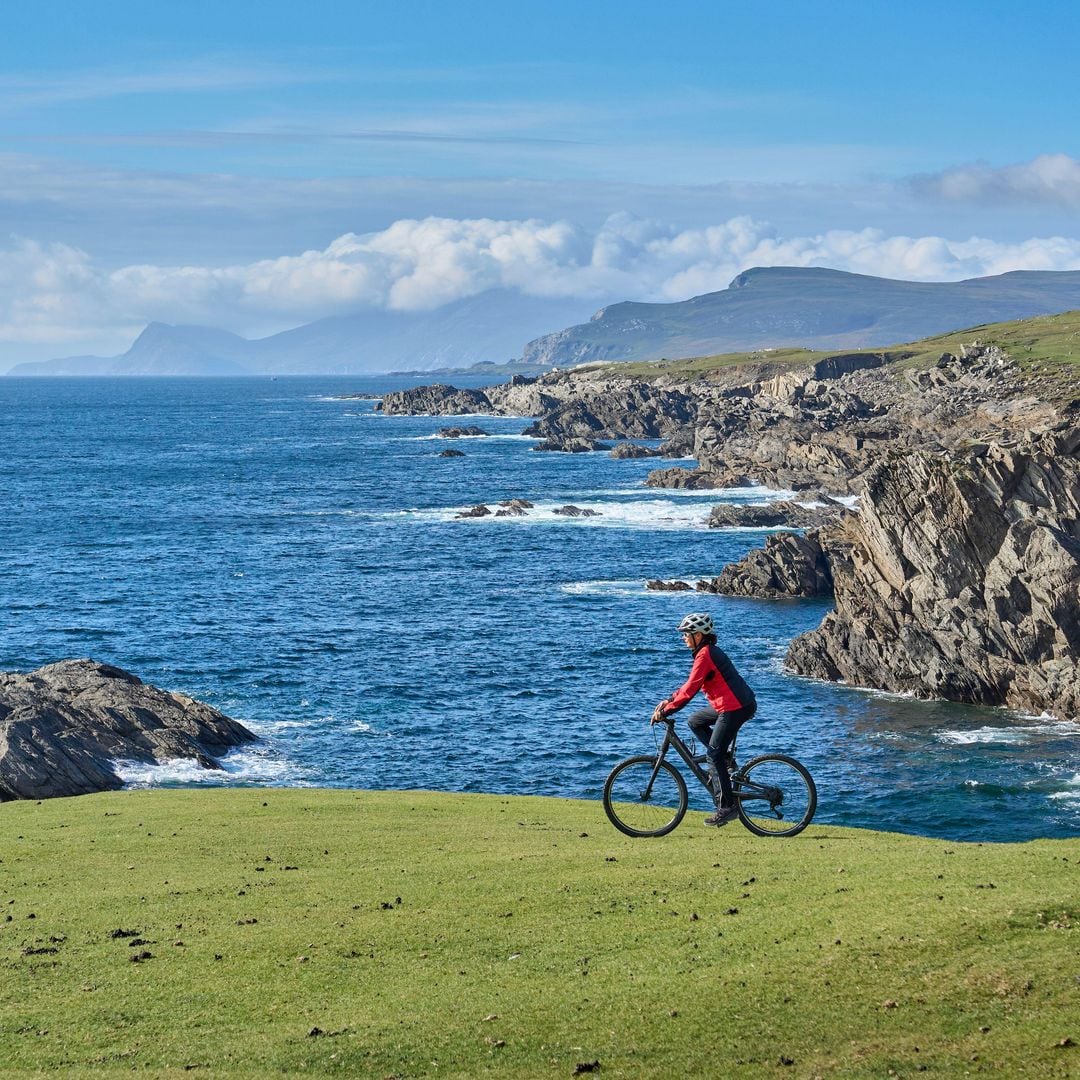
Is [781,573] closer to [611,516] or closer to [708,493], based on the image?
[611,516]

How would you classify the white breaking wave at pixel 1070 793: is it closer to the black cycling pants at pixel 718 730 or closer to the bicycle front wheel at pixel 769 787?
the bicycle front wheel at pixel 769 787

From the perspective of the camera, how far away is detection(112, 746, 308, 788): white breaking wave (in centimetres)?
Answer: 4644

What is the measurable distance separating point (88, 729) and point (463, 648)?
32460 mm

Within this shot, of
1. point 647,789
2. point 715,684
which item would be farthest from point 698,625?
point 647,789

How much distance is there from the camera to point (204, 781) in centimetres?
4709

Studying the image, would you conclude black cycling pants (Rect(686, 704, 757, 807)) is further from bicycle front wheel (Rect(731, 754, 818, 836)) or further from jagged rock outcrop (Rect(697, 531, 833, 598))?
jagged rock outcrop (Rect(697, 531, 833, 598))

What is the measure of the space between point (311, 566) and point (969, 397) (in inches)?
4708

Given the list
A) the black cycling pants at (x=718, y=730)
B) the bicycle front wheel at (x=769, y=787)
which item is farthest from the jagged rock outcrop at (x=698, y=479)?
the black cycling pants at (x=718, y=730)

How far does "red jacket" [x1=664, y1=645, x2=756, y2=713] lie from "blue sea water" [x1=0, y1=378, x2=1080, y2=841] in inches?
995

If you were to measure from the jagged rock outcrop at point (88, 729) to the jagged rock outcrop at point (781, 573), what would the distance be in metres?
47.4

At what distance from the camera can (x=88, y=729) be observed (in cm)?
4812

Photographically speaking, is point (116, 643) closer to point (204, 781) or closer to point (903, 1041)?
point (204, 781)

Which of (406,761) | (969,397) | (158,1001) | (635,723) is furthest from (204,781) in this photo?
(969,397)

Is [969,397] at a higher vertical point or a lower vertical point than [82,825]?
higher
